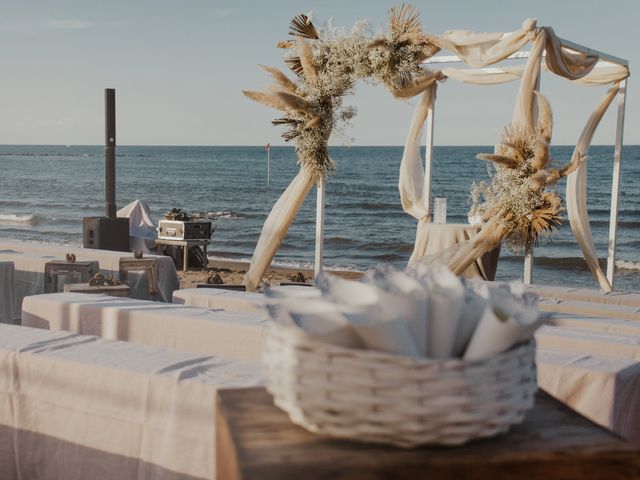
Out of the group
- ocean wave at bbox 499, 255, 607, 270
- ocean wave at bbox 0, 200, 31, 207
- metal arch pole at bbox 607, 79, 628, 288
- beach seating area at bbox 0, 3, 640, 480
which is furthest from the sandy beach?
ocean wave at bbox 0, 200, 31, 207

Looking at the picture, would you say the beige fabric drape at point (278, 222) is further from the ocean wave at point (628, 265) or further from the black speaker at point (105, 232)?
the ocean wave at point (628, 265)

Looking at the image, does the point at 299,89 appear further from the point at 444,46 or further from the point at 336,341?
the point at 336,341

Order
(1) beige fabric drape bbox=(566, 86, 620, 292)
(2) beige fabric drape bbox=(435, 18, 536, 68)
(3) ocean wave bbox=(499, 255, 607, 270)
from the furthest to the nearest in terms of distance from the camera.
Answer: (3) ocean wave bbox=(499, 255, 607, 270) → (1) beige fabric drape bbox=(566, 86, 620, 292) → (2) beige fabric drape bbox=(435, 18, 536, 68)

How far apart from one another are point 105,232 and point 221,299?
4.73 meters

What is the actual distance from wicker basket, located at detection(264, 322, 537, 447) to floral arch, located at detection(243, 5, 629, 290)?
435 cm

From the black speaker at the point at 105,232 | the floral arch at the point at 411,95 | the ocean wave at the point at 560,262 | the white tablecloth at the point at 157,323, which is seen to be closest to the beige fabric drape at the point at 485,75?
the floral arch at the point at 411,95

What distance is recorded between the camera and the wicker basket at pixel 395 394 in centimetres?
105

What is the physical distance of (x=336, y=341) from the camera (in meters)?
1.10

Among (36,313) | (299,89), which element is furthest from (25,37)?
(36,313)

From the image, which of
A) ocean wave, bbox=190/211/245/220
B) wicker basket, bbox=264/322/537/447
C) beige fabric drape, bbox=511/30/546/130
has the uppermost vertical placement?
beige fabric drape, bbox=511/30/546/130

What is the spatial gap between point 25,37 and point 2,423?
27.3 m

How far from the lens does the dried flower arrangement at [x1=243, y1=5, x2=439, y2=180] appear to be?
5.64 metres

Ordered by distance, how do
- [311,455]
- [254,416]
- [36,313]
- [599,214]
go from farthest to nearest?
[599,214] → [36,313] → [254,416] → [311,455]

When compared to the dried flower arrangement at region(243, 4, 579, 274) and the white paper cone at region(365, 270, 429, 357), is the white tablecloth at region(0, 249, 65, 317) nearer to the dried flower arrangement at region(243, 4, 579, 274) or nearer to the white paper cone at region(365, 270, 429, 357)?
the dried flower arrangement at region(243, 4, 579, 274)
